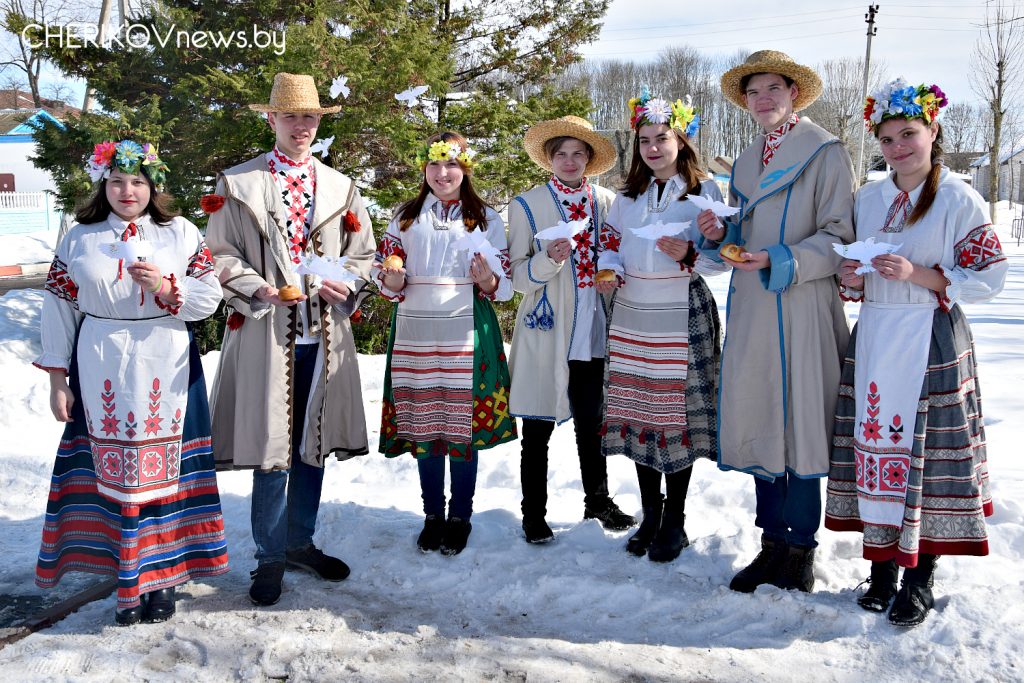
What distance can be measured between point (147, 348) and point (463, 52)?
752cm

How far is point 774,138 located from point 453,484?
85.9 inches

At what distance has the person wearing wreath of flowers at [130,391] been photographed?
3.20 meters

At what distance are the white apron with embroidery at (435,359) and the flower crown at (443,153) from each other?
0.54 m

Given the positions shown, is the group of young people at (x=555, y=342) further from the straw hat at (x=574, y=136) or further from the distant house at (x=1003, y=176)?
the distant house at (x=1003, y=176)

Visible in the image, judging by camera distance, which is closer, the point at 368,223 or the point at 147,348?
the point at 147,348

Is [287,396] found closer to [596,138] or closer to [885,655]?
[596,138]

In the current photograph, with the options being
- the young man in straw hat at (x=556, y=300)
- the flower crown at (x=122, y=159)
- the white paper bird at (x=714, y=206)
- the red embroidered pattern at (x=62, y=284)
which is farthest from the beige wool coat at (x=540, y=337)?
the red embroidered pattern at (x=62, y=284)

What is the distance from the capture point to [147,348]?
10.6ft

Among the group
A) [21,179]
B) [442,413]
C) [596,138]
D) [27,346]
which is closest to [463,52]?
[27,346]

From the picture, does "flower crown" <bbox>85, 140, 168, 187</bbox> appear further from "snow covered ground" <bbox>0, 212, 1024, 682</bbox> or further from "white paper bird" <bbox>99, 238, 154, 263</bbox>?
"snow covered ground" <bbox>0, 212, 1024, 682</bbox>

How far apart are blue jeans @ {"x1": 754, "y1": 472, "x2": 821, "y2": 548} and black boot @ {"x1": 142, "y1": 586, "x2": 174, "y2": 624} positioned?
100 inches

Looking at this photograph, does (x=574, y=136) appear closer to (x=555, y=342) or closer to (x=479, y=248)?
(x=479, y=248)

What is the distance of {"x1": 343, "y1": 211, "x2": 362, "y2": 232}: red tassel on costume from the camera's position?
376 centimetres

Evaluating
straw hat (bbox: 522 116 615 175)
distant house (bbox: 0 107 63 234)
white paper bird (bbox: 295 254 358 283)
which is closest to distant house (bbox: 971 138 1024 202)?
distant house (bbox: 0 107 63 234)
